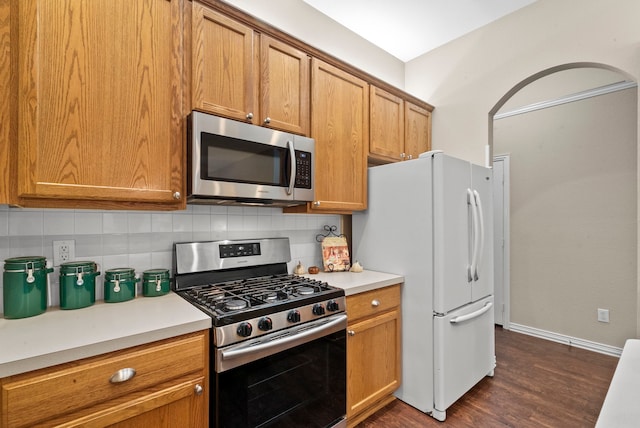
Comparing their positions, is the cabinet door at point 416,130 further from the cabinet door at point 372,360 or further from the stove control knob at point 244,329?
the stove control knob at point 244,329

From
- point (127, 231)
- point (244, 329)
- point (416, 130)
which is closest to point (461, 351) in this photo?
point (244, 329)

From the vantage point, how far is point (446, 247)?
6.41 feet

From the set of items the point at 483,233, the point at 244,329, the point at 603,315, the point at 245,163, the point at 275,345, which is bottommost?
the point at 603,315

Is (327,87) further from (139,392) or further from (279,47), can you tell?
(139,392)

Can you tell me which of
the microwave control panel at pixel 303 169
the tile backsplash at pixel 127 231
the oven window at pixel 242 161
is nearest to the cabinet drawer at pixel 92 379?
the tile backsplash at pixel 127 231

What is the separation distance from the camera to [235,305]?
4.49ft

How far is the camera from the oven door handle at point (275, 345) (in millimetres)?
1250

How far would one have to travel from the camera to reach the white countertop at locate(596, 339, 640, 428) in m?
0.93

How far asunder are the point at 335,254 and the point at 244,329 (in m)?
1.13

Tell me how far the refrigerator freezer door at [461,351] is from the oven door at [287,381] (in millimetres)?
634

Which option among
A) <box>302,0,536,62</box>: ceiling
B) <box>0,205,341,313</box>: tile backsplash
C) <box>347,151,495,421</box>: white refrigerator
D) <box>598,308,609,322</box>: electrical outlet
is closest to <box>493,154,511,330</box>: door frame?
<box>598,308,609,322</box>: electrical outlet

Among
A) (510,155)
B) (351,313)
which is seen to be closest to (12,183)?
(351,313)

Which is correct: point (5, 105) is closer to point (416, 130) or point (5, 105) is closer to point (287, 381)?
point (287, 381)

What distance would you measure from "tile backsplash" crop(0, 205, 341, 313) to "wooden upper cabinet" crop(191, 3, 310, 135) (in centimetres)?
61
